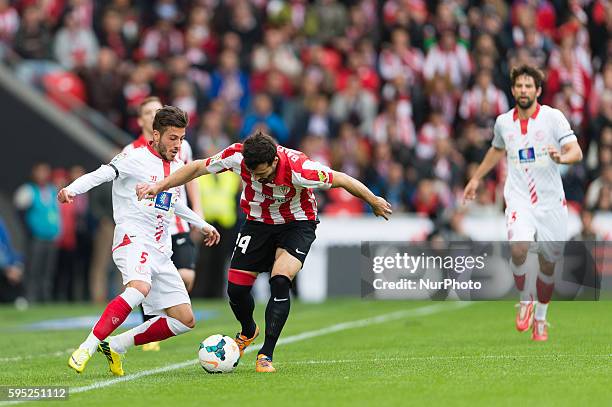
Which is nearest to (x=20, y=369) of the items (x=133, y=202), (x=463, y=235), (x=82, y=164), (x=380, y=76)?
(x=133, y=202)

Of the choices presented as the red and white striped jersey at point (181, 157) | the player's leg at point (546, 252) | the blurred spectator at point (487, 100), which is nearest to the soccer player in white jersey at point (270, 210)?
the red and white striped jersey at point (181, 157)

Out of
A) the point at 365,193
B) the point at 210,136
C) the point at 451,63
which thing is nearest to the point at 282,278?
the point at 365,193

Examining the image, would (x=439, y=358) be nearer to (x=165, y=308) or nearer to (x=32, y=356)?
(x=165, y=308)

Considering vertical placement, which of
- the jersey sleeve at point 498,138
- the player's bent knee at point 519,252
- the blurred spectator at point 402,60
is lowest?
the player's bent knee at point 519,252

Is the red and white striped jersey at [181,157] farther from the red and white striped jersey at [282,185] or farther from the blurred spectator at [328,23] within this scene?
the blurred spectator at [328,23]

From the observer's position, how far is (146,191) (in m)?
9.88

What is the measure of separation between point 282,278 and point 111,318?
52.3 inches

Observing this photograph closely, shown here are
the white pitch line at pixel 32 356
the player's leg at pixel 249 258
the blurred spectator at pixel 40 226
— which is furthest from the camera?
the blurred spectator at pixel 40 226

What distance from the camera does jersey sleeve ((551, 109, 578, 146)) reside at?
1238 centimetres

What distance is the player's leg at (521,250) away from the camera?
500 inches

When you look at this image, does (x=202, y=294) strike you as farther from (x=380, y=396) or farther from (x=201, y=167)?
(x=380, y=396)

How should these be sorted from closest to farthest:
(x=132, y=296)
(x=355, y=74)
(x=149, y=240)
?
(x=132, y=296) < (x=149, y=240) < (x=355, y=74)

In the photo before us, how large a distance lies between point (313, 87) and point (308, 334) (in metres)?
9.40

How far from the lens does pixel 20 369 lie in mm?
10914
